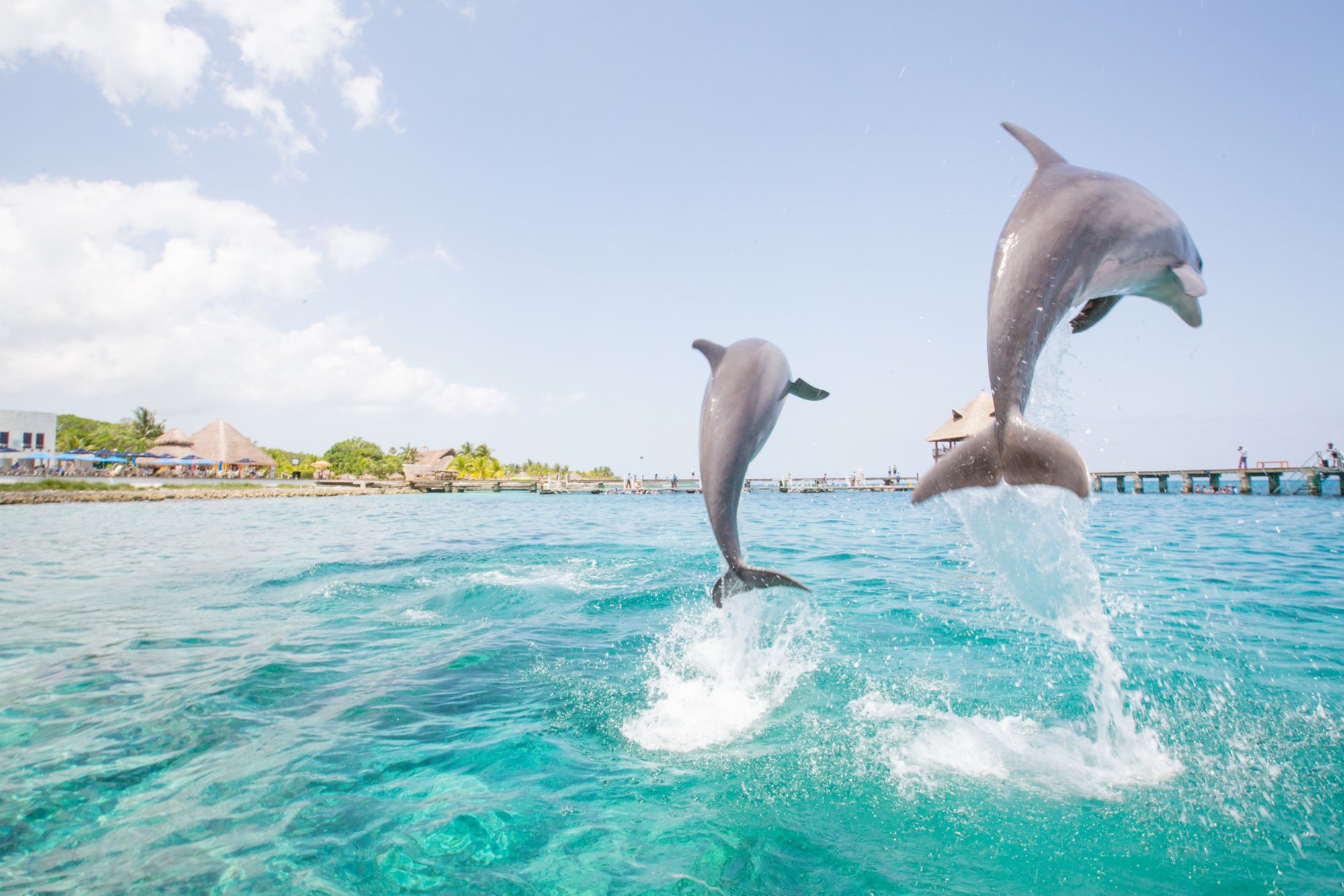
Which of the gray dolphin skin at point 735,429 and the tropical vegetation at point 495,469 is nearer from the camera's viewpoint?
the gray dolphin skin at point 735,429

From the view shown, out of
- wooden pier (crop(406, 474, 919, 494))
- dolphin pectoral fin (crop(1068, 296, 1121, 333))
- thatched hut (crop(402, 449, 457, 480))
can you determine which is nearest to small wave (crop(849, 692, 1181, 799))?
dolphin pectoral fin (crop(1068, 296, 1121, 333))

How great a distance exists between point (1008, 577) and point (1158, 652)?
290 cm

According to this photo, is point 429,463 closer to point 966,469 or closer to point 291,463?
point 291,463

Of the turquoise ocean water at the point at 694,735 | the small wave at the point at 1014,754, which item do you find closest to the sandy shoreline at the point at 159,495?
the turquoise ocean water at the point at 694,735

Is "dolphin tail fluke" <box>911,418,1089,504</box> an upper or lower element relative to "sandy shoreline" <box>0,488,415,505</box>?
upper

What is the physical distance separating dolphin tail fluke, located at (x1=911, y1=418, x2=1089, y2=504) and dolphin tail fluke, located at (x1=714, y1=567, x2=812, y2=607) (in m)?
1.37

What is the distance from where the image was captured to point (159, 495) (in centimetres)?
3444

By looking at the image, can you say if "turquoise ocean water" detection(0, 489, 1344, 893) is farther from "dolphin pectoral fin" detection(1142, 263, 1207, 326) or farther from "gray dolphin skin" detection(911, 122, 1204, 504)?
"dolphin pectoral fin" detection(1142, 263, 1207, 326)

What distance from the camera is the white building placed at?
50.0 meters

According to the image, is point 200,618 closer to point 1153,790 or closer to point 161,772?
point 161,772

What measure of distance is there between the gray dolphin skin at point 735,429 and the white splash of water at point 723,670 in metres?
0.36

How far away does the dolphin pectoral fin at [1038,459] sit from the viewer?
281 centimetres

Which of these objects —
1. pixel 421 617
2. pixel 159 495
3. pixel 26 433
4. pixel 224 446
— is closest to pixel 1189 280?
pixel 421 617

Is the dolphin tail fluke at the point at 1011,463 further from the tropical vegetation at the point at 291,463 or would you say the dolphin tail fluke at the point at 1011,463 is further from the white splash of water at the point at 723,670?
the tropical vegetation at the point at 291,463
